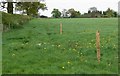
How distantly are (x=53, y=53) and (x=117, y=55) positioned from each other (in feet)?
9.65

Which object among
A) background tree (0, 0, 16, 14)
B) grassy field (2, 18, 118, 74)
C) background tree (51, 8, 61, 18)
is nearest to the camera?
grassy field (2, 18, 118, 74)

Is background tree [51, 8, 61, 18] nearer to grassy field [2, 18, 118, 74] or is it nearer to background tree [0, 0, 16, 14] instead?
background tree [0, 0, 16, 14]

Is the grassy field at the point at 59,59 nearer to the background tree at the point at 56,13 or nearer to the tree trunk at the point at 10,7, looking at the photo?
the tree trunk at the point at 10,7

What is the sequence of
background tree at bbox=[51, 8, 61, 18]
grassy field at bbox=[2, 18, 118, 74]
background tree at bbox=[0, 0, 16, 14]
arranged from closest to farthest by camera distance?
1. grassy field at bbox=[2, 18, 118, 74]
2. background tree at bbox=[0, 0, 16, 14]
3. background tree at bbox=[51, 8, 61, 18]

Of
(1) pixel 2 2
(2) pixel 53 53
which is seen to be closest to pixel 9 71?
(2) pixel 53 53

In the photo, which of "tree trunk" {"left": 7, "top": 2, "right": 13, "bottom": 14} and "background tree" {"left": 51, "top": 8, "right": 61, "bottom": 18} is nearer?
"tree trunk" {"left": 7, "top": 2, "right": 13, "bottom": 14}

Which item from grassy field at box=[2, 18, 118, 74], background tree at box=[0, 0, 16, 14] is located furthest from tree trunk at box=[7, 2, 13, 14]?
grassy field at box=[2, 18, 118, 74]

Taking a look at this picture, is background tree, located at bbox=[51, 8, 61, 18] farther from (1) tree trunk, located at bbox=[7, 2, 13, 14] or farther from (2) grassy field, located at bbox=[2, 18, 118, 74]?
(2) grassy field, located at bbox=[2, 18, 118, 74]

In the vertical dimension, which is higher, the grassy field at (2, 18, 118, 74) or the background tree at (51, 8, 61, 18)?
the background tree at (51, 8, 61, 18)

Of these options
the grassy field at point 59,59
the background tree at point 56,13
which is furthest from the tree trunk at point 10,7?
the background tree at point 56,13

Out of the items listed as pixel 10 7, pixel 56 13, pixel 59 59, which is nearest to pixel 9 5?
pixel 10 7

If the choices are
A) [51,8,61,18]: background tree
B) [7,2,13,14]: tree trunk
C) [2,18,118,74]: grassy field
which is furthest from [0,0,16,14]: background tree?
[51,8,61,18]: background tree

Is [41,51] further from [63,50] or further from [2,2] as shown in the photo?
[2,2]

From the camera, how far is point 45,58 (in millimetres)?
14336
